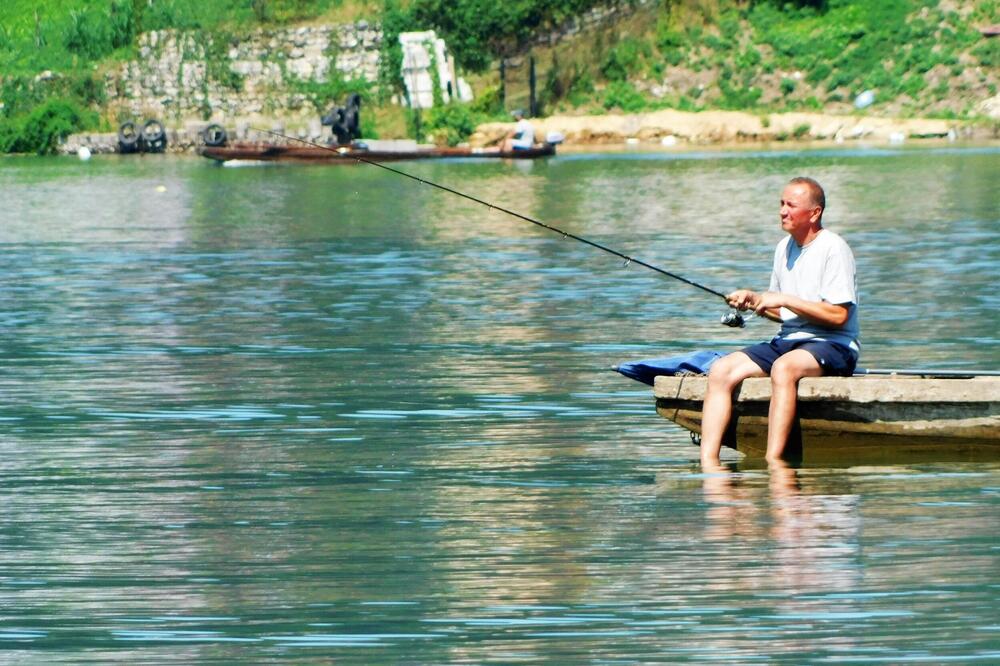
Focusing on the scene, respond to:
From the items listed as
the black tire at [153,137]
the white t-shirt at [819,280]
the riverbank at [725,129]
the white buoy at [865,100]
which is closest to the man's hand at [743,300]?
the white t-shirt at [819,280]

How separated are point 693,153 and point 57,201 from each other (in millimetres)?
24273

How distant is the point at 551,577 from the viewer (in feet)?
26.1

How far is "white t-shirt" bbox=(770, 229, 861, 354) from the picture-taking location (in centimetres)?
1003

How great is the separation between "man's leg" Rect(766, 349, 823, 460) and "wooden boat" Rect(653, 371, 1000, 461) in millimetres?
56

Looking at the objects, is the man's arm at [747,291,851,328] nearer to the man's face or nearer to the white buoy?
the man's face

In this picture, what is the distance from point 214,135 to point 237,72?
Result: 33.6 ft

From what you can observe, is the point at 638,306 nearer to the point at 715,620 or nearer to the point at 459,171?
the point at 715,620

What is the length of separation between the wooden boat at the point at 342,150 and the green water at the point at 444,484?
106 feet

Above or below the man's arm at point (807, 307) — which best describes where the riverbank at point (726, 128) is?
below

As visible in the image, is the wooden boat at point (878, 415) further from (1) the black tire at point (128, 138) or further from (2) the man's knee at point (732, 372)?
(1) the black tire at point (128, 138)

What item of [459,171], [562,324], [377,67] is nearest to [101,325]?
[562,324]

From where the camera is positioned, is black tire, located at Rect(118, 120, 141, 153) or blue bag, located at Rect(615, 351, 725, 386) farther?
black tire, located at Rect(118, 120, 141, 153)

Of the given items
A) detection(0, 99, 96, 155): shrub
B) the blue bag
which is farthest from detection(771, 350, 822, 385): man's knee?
detection(0, 99, 96, 155): shrub

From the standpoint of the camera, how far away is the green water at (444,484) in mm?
7230
